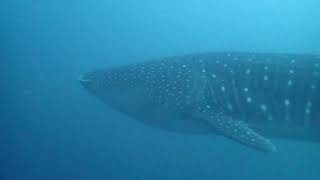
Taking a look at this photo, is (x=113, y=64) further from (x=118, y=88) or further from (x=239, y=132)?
(x=239, y=132)

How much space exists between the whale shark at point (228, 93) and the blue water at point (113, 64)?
10.4 feet

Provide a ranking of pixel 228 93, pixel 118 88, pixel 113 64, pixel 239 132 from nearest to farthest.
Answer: pixel 239 132
pixel 228 93
pixel 118 88
pixel 113 64

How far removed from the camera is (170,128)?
501cm

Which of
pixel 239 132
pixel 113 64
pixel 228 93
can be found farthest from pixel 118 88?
pixel 113 64

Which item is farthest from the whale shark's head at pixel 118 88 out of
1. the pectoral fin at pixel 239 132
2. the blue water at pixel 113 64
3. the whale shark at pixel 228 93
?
the blue water at pixel 113 64

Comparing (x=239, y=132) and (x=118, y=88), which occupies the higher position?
(x=118, y=88)

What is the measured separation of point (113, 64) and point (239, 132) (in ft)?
19.6

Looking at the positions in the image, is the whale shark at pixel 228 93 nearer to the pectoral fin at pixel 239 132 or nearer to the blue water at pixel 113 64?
the pectoral fin at pixel 239 132

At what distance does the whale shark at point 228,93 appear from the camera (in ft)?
15.3

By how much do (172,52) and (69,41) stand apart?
2169mm

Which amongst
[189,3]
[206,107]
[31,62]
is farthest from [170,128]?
[189,3]

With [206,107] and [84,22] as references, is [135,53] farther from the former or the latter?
[206,107]

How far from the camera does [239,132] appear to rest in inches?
169

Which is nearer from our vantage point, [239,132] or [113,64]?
[239,132]
